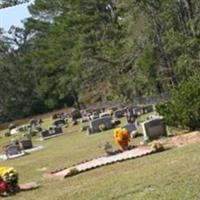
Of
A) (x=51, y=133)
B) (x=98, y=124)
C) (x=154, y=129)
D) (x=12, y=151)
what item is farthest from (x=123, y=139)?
(x=51, y=133)

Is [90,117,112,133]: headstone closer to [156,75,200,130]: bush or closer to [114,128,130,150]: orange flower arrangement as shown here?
[156,75,200,130]: bush

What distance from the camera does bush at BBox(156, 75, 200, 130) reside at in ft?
61.3

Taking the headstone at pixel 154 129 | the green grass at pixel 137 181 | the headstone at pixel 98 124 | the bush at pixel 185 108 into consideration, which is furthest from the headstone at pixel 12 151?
the green grass at pixel 137 181

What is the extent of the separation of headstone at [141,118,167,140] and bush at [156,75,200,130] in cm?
38

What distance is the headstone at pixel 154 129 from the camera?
19.0 metres

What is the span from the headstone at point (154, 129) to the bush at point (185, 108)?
A: 14.8 inches

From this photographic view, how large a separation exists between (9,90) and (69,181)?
7091 cm

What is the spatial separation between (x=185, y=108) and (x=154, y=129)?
114cm

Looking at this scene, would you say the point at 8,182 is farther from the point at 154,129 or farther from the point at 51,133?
the point at 51,133

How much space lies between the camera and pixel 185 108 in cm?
1905

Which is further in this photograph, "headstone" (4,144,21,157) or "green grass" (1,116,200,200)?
"headstone" (4,144,21,157)

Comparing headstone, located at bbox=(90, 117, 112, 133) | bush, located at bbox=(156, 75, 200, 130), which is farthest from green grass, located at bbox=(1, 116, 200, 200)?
headstone, located at bbox=(90, 117, 112, 133)

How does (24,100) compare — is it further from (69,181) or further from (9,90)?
(69,181)

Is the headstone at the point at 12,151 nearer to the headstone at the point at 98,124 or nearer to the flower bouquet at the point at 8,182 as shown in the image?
the headstone at the point at 98,124
